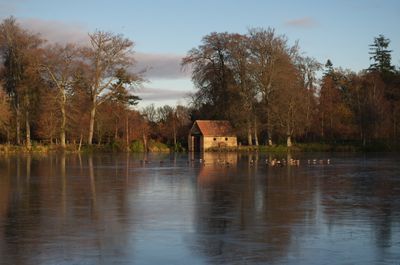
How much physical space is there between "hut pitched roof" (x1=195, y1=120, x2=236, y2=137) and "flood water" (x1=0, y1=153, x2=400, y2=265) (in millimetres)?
51542

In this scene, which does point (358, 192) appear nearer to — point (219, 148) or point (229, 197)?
point (229, 197)

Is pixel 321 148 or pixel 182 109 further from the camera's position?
pixel 182 109

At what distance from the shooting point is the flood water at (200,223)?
930cm

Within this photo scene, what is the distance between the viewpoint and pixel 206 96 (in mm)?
80000

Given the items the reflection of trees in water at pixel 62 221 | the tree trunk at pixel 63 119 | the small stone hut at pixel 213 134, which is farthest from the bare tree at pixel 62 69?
the reflection of trees in water at pixel 62 221

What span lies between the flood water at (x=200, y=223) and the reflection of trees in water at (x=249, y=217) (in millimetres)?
22

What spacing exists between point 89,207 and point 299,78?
5937 cm

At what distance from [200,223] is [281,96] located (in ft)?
183

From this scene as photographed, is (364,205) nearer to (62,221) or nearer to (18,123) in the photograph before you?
(62,221)

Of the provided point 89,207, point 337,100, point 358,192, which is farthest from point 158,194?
point 337,100

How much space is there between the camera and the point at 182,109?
4055 inches

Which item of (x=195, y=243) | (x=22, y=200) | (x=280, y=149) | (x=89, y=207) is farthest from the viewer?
(x=280, y=149)

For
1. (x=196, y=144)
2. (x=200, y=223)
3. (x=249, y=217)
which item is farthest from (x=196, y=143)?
(x=200, y=223)

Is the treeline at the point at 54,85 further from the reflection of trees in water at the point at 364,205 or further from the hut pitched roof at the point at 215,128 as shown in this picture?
the reflection of trees in water at the point at 364,205
